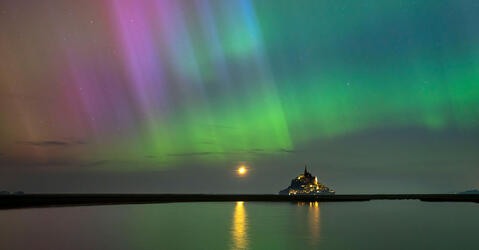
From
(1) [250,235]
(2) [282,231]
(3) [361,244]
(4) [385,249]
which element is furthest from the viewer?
(2) [282,231]

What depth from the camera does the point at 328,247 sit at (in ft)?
119

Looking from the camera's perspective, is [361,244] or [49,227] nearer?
[361,244]

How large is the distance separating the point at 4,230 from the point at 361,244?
35.5 m

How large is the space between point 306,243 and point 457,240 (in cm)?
1652

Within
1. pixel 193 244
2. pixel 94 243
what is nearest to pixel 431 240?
pixel 193 244

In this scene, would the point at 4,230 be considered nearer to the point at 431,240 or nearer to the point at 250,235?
the point at 250,235

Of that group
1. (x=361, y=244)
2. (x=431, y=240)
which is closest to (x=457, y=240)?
(x=431, y=240)

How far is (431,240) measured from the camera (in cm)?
4262

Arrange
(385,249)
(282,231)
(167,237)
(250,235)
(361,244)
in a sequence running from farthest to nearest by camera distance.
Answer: (282,231)
(250,235)
(167,237)
(361,244)
(385,249)

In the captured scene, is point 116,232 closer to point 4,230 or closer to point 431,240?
point 4,230

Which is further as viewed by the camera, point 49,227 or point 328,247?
point 49,227

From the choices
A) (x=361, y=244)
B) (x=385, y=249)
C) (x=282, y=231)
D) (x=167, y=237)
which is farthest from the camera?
(x=282, y=231)

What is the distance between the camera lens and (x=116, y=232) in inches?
1770

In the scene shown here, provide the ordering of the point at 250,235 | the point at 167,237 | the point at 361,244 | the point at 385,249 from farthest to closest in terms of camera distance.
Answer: the point at 250,235
the point at 167,237
the point at 361,244
the point at 385,249
